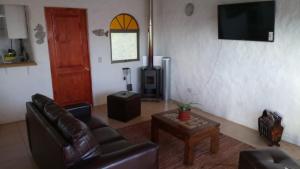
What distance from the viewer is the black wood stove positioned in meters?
5.61

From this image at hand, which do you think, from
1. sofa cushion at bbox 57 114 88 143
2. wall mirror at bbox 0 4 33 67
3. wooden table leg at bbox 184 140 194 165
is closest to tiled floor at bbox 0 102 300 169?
wooden table leg at bbox 184 140 194 165

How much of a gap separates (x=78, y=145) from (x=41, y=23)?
3303 millimetres

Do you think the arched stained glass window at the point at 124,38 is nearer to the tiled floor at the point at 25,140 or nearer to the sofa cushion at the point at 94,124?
the tiled floor at the point at 25,140

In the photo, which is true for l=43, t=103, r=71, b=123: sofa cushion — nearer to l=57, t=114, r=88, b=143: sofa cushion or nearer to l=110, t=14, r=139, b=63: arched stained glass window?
l=57, t=114, r=88, b=143: sofa cushion

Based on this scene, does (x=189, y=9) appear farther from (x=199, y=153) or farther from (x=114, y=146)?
(x=114, y=146)

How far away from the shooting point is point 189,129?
3.03 m

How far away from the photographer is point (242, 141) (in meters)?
3.73

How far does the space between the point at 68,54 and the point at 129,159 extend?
3.39 metres

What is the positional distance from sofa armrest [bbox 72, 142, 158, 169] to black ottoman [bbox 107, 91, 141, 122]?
2158 millimetres

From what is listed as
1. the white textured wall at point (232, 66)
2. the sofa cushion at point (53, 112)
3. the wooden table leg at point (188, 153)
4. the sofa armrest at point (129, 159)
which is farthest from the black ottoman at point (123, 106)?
the sofa armrest at point (129, 159)

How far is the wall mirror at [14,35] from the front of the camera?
4329 mm

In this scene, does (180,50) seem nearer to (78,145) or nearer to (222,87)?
(222,87)

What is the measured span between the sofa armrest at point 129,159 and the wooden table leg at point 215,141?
4.01ft

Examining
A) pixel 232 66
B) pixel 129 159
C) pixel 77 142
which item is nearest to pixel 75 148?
pixel 77 142
